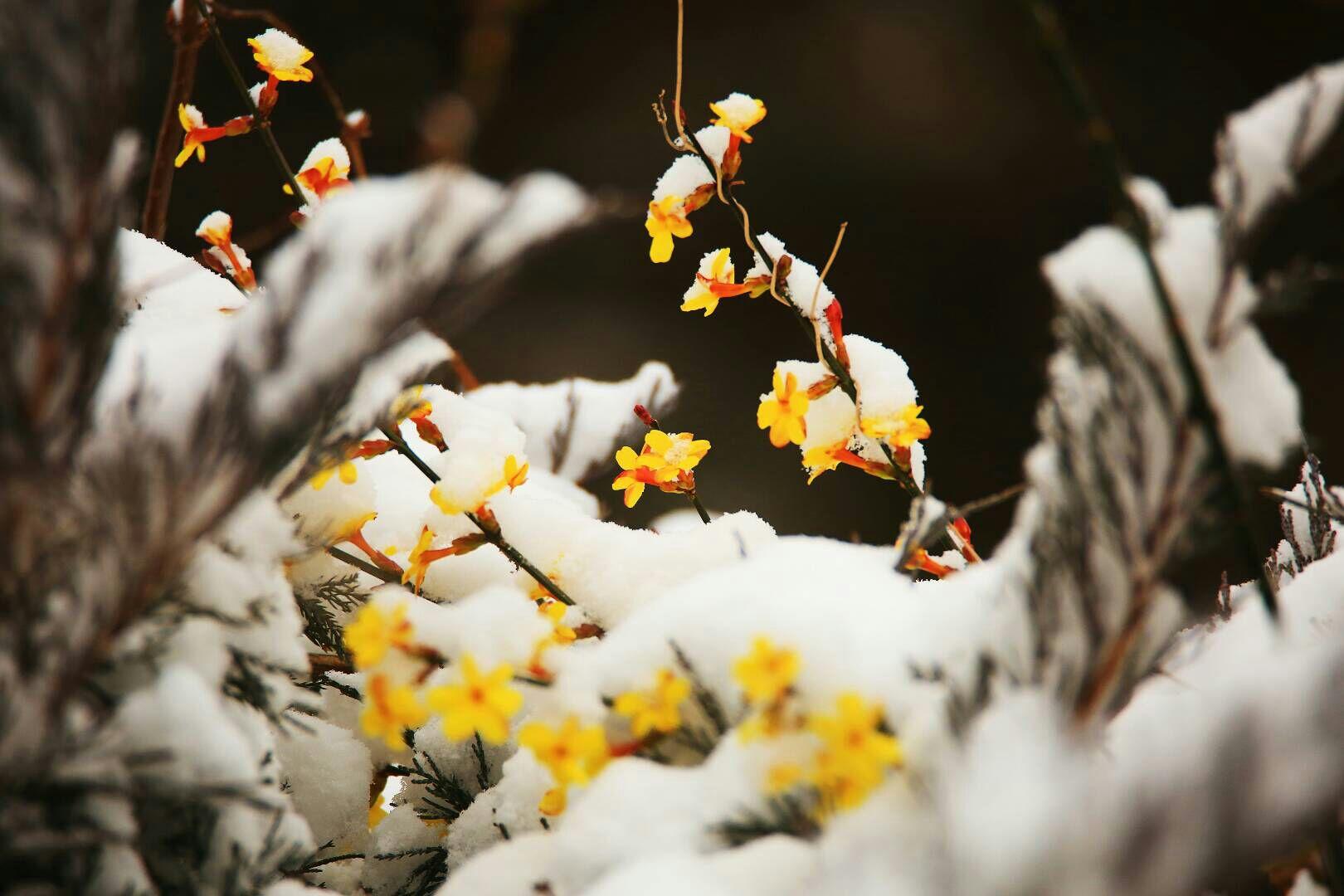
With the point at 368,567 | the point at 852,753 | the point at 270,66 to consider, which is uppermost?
the point at 270,66

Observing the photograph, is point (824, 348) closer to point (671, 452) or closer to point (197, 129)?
point (671, 452)

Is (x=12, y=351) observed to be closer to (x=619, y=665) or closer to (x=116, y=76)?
(x=116, y=76)

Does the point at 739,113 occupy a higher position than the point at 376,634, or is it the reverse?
the point at 739,113

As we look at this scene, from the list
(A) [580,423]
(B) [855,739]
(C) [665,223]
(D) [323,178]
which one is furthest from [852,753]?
(A) [580,423]

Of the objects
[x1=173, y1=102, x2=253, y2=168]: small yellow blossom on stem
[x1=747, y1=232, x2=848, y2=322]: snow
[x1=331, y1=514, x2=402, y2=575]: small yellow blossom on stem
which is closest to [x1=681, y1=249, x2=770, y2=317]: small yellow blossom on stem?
[x1=747, y1=232, x2=848, y2=322]: snow

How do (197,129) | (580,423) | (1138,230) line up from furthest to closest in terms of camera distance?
(580,423) → (197,129) → (1138,230)

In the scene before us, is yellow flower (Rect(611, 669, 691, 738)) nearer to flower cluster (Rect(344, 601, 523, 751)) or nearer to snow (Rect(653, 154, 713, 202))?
flower cluster (Rect(344, 601, 523, 751))

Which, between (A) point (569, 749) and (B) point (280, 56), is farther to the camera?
(B) point (280, 56)
